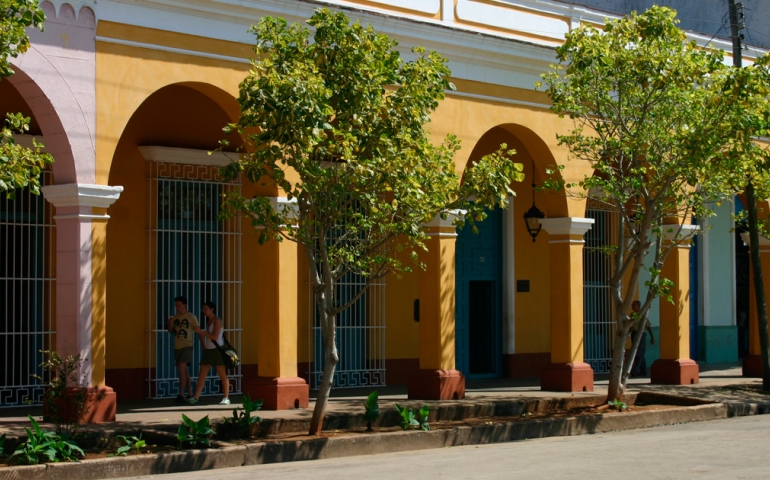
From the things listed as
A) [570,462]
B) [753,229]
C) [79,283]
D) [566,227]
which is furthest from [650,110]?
[79,283]

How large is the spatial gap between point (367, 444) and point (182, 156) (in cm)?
516

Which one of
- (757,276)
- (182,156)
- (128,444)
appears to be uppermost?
(182,156)

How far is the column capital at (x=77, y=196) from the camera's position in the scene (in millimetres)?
11125

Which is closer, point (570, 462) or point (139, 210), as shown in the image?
point (570, 462)

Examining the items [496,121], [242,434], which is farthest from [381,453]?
[496,121]

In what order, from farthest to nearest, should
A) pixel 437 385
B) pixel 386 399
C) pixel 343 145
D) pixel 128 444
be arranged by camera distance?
pixel 386 399
pixel 437 385
pixel 343 145
pixel 128 444

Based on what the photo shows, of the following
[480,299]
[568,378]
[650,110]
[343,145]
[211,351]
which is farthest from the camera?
[480,299]

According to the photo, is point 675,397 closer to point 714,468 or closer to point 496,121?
point 496,121

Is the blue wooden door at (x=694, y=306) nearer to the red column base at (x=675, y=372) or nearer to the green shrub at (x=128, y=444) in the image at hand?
the red column base at (x=675, y=372)

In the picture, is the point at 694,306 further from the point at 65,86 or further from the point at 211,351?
the point at 65,86

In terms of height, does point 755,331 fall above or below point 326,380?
above

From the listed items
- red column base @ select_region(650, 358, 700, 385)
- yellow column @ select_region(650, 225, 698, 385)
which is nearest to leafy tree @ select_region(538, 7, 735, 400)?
yellow column @ select_region(650, 225, 698, 385)

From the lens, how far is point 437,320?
14055 millimetres

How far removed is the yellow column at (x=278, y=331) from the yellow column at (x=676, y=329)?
649 centimetres
